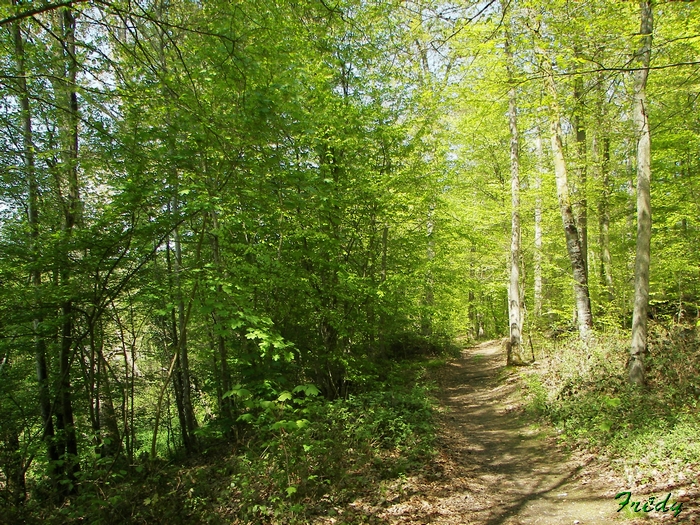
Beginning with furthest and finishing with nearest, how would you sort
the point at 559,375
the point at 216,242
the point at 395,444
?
the point at 559,375 → the point at 216,242 → the point at 395,444

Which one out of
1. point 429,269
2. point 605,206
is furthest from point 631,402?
point 605,206

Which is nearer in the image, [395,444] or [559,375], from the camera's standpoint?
[395,444]

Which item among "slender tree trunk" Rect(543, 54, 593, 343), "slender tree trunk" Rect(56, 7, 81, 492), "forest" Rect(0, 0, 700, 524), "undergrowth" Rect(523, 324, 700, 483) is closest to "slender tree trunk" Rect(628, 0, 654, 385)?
"forest" Rect(0, 0, 700, 524)

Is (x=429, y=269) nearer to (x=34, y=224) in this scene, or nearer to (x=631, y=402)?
(x=631, y=402)

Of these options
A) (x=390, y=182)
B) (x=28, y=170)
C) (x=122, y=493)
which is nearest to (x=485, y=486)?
(x=122, y=493)

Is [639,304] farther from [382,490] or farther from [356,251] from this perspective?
[356,251]

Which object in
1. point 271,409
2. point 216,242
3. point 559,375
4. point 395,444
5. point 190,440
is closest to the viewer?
point 271,409

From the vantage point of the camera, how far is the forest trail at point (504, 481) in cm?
436

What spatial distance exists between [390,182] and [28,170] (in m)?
6.74

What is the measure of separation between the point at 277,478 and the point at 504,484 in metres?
2.94

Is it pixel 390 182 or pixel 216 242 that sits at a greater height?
pixel 390 182

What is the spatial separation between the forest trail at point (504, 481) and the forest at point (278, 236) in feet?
1.24

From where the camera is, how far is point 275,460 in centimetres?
513

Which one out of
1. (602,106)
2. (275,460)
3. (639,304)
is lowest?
(275,460)
